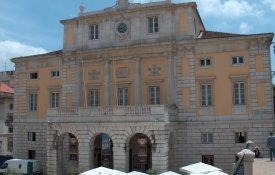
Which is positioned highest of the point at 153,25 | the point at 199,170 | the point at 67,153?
the point at 153,25

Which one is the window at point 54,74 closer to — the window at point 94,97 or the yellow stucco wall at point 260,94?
the window at point 94,97

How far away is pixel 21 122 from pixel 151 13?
57.0 ft

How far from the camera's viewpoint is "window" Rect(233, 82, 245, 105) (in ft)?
103

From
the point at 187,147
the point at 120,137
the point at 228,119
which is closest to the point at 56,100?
the point at 120,137

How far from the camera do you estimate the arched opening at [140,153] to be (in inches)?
1310

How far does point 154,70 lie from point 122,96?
3799 mm

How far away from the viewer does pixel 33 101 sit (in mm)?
39562

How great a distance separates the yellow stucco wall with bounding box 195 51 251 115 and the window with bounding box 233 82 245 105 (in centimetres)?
33

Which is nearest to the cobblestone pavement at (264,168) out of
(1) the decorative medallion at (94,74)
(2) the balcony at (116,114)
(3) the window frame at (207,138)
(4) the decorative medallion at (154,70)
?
(2) the balcony at (116,114)

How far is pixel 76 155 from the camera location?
35.2 m

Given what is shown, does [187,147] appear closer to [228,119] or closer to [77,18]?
[228,119]

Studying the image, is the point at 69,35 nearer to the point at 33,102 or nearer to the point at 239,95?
the point at 33,102

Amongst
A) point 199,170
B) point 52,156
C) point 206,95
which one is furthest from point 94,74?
point 199,170

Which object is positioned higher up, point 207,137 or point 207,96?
point 207,96
